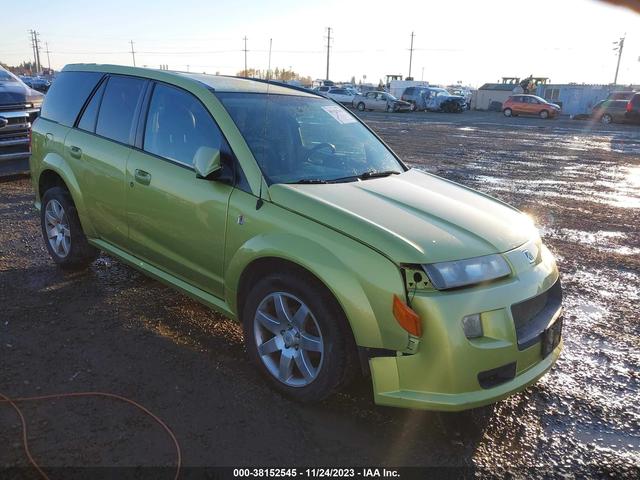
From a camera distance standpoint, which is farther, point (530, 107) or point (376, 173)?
point (530, 107)

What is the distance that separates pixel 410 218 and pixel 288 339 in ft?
3.31

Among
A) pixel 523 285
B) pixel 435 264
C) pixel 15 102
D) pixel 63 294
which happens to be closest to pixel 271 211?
pixel 435 264

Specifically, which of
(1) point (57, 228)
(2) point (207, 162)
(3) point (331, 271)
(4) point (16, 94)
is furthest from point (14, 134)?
(3) point (331, 271)

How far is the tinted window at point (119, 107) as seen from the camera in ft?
13.5

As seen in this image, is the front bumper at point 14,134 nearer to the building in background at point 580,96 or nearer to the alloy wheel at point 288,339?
the alloy wheel at point 288,339

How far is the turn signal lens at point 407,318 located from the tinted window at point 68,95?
3.54 m

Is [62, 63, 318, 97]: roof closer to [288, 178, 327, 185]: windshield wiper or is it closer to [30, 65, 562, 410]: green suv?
[30, 65, 562, 410]: green suv

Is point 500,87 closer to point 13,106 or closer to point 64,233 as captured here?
point 13,106

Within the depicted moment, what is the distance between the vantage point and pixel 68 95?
4863mm

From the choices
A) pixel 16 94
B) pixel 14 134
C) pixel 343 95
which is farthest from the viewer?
pixel 343 95

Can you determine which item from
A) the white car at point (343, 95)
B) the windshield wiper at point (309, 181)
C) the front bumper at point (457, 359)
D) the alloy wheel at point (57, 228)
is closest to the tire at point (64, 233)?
the alloy wheel at point (57, 228)

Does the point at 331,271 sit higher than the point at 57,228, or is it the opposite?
the point at 331,271

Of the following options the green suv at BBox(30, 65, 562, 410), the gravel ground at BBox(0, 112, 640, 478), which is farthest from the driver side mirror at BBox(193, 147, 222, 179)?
the gravel ground at BBox(0, 112, 640, 478)

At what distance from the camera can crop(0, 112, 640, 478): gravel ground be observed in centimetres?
270
